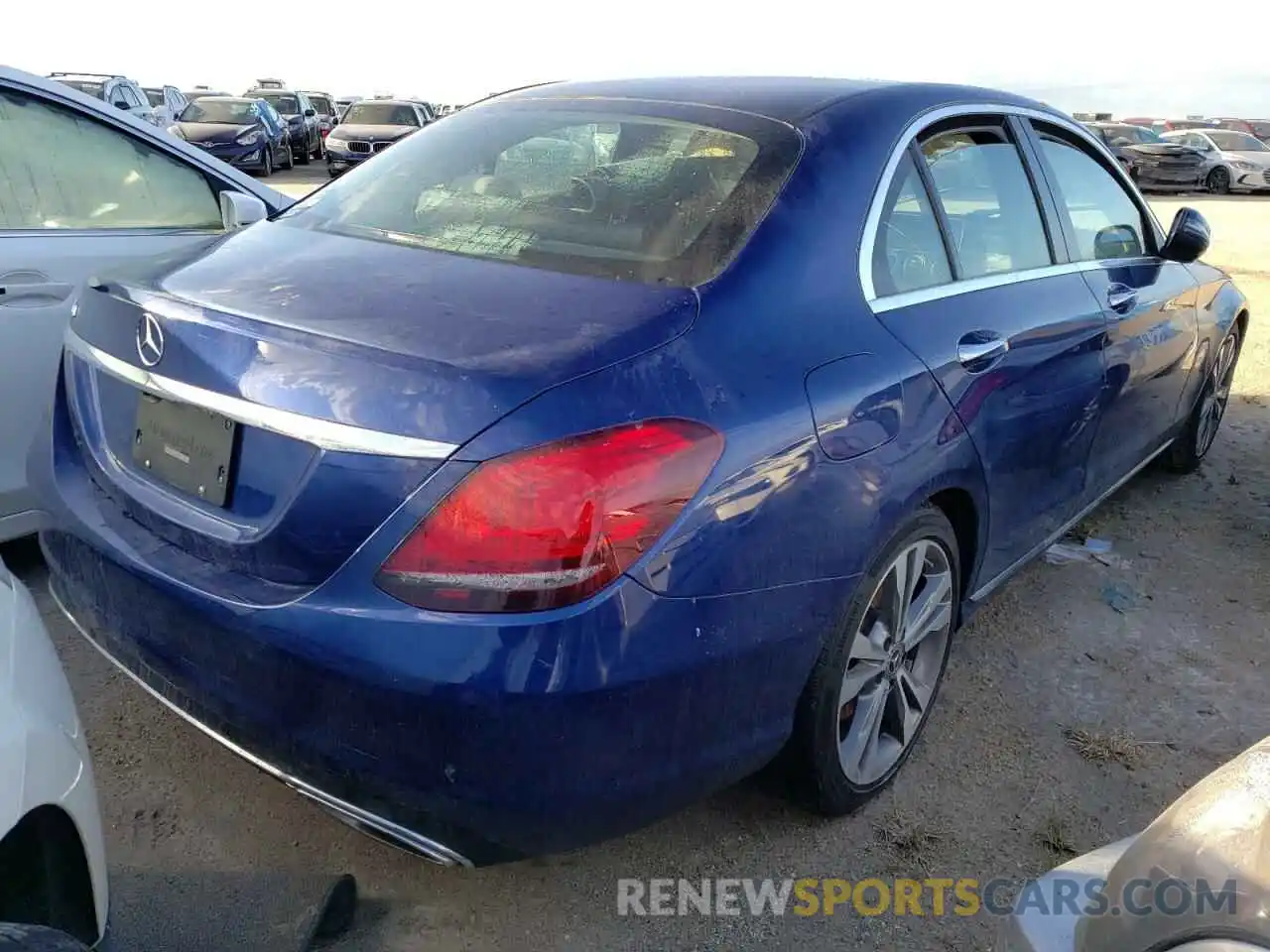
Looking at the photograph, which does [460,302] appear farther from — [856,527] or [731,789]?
[731,789]

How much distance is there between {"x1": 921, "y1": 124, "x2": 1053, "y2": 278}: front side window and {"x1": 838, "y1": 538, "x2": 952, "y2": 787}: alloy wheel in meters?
0.81

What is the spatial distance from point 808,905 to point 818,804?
23cm

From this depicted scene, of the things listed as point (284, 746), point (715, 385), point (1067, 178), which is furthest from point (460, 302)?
point (1067, 178)

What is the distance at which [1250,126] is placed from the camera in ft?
112

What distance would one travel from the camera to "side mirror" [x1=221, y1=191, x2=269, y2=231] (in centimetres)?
352

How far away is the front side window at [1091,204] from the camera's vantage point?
3512 millimetres

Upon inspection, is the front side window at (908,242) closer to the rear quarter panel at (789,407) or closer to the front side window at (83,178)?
the rear quarter panel at (789,407)

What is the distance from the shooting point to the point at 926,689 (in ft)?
9.28

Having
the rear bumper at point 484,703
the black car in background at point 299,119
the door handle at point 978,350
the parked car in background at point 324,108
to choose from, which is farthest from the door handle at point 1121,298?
the parked car in background at point 324,108

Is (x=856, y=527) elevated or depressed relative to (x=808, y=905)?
elevated

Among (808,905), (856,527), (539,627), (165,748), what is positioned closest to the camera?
(539,627)

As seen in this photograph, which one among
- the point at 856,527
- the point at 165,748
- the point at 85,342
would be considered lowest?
the point at 165,748

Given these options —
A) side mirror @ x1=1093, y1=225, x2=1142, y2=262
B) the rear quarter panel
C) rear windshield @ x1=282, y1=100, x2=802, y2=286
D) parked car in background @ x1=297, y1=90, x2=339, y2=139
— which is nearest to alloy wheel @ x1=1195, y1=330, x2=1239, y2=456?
side mirror @ x1=1093, y1=225, x2=1142, y2=262

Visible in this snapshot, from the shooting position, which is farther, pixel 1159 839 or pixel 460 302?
pixel 460 302
